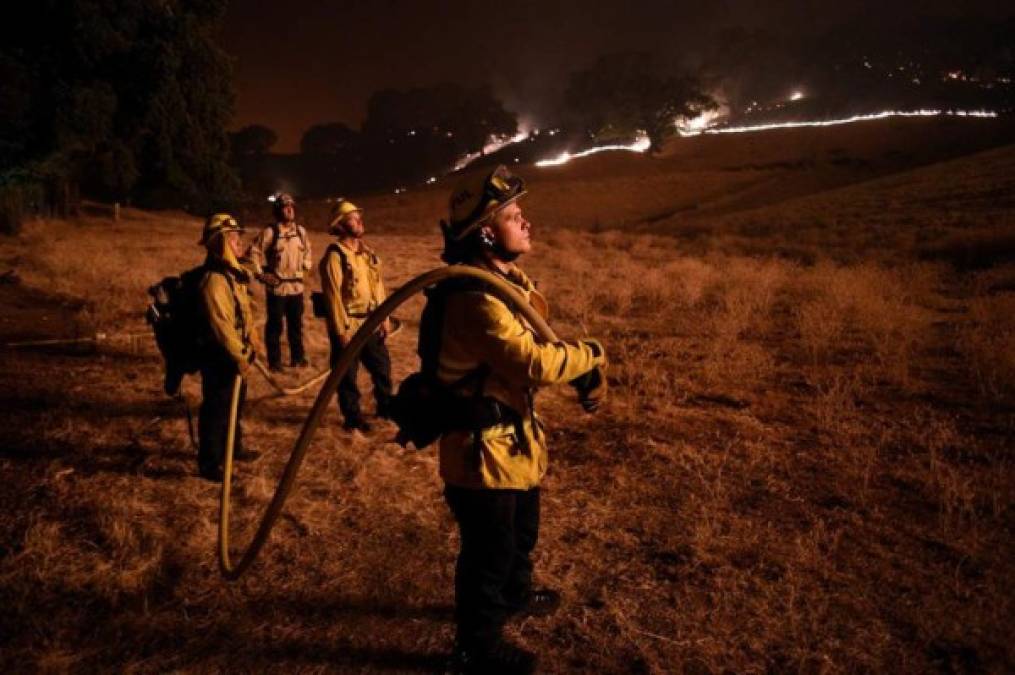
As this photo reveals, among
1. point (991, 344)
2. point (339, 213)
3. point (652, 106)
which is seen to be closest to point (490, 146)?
point (652, 106)

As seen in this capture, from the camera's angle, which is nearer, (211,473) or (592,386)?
(592,386)

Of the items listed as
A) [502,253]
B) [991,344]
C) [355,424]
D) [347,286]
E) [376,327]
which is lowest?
[355,424]

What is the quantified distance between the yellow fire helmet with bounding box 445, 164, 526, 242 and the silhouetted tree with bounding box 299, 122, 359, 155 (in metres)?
115

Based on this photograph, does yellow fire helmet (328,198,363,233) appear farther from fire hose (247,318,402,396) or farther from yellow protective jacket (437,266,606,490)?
yellow protective jacket (437,266,606,490)

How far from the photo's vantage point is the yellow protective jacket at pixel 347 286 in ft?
17.5

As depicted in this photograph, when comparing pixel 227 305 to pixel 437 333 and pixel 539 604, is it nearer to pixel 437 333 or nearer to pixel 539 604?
pixel 437 333

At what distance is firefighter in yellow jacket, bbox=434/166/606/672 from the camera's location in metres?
2.33

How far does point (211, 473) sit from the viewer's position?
4.75 meters

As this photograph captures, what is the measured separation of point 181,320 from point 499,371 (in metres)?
3.13

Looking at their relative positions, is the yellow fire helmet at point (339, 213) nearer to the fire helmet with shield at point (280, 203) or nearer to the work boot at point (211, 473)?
the fire helmet with shield at point (280, 203)

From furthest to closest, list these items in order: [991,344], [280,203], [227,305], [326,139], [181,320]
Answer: [326,139]
[280,203]
[991,344]
[227,305]
[181,320]

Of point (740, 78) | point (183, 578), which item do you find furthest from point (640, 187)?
point (740, 78)

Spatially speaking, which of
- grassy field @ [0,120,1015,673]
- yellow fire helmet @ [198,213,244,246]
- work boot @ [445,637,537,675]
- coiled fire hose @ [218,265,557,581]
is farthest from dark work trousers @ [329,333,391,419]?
work boot @ [445,637,537,675]


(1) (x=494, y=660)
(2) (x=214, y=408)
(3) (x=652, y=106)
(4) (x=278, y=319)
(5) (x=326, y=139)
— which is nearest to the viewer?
(1) (x=494, y=660)
